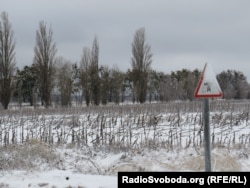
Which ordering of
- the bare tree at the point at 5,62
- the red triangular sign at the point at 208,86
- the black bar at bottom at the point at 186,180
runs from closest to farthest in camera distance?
the black bar at bottom at the point at 186,180, the red triangular sign at the point at 208,86, the bare tree at the point at 5,62

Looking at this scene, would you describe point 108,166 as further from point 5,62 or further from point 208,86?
point 5,62

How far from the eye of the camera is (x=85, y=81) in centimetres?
4644

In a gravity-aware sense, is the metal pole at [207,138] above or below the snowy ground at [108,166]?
above

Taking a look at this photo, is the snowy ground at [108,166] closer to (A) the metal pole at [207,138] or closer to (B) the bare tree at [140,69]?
(A) the metal pole at [207,138]

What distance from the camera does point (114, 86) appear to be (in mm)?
58594

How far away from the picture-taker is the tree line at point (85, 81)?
3516 cm

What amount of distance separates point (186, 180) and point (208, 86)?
4.31ft

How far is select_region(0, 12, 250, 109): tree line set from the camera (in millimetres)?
35156

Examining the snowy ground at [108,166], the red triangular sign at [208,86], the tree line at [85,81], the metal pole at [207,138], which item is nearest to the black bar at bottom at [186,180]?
the metal pole at [207,138]

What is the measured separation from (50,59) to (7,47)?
Answer: 436cm

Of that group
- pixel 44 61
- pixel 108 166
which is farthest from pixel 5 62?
pixel 108 166

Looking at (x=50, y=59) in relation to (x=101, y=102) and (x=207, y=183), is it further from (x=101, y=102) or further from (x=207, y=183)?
(x=207, y=183)

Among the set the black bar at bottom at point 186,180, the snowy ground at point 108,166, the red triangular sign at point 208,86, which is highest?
the red triangular sign at point 208,86

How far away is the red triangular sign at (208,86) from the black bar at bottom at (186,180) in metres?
1.05
